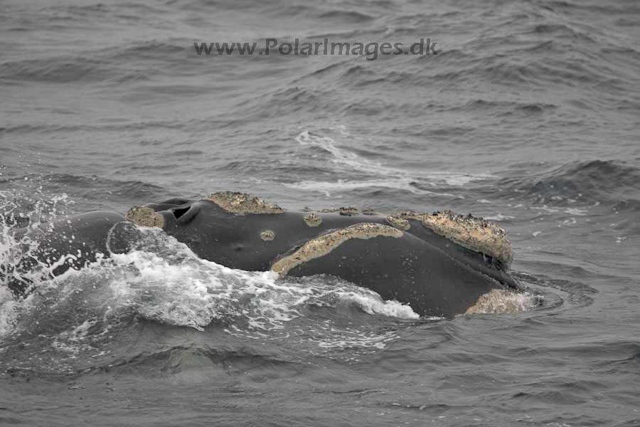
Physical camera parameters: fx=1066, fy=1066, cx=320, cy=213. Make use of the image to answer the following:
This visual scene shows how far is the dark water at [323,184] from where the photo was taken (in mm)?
8703

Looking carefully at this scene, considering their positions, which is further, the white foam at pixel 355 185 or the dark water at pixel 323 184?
the white foam at pixel 355 185

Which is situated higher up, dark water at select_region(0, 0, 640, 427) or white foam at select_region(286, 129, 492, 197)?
dark water at select_region(0, 0, 640, 427)

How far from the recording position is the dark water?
8703 millimetres

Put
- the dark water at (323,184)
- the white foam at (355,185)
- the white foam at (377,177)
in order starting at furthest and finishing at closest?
the white foam at (377,177) → the white foam at (355,185) → the dark water at (323,184)

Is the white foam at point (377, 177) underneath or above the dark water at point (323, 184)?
underneath

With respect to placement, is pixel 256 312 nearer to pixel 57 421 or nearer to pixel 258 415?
pixel 258 415

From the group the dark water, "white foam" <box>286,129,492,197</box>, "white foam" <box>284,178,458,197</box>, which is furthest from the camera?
"white foam" <box>286,129,492,197</box>

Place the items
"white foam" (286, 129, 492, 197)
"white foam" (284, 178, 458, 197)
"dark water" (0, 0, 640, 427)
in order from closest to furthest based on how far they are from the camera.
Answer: "dark water" (0, 0, 640, 427)
"white foam" (284, 178, 458, 197)
"white foam" (286, 129, 492, 197)

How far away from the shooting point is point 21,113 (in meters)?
22.8

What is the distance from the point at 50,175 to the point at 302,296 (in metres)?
8.73

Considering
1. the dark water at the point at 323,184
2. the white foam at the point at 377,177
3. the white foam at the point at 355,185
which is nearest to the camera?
the dark water at the point at 323,184

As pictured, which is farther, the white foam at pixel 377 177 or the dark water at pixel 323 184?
the white foam at pixel 377 177

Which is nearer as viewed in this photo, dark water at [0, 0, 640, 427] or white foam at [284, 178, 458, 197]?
dark water at [0, 0, 640, 427]

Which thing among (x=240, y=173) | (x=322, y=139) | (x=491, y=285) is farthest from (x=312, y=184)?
(x=491, y=285)
